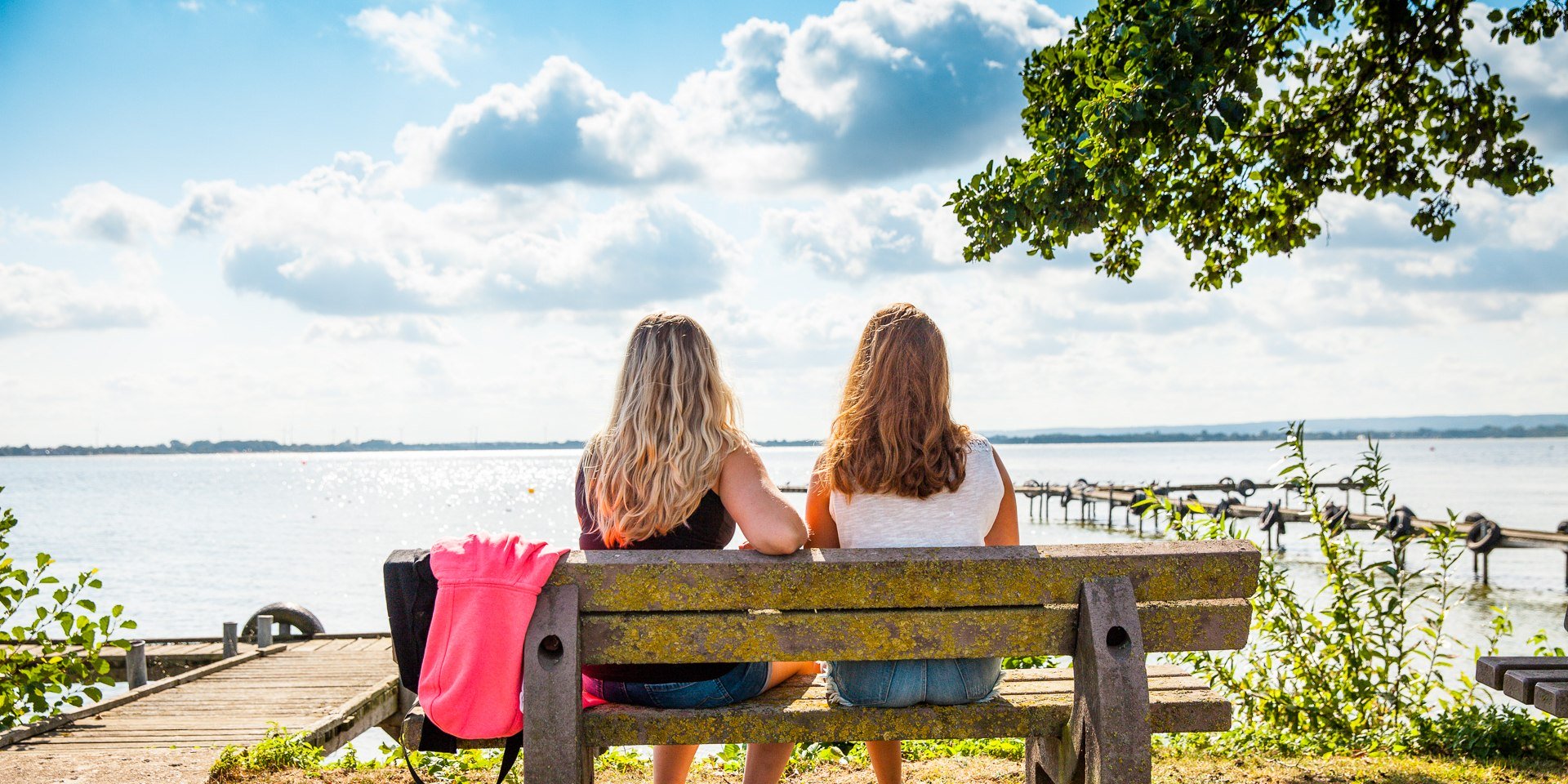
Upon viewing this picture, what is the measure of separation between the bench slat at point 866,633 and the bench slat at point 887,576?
1.3 inches

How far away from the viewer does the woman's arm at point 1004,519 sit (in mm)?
3688

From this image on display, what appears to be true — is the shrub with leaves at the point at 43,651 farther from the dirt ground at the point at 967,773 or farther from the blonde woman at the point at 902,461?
the blonde woman at the point at 902,461

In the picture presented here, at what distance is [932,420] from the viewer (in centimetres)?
353

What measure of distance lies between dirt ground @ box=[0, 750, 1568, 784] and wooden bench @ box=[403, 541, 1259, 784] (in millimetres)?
2391

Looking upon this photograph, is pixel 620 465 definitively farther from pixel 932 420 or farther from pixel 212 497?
pixel 212 497

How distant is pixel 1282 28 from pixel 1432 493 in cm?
6694

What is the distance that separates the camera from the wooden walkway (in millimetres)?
7699

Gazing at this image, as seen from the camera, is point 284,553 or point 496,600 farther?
point 284,553

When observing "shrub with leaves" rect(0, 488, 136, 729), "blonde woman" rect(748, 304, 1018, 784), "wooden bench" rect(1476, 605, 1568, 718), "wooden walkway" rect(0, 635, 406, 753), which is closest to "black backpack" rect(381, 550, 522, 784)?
"blonde woman" rect(748, 304, 1018, 784)

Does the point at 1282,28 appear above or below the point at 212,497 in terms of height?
above

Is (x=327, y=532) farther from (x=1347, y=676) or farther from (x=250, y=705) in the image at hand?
(x=1347, y=676)

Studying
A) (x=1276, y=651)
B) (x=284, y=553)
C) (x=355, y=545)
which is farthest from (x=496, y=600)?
(x=355, y=545)

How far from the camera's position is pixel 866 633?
9.82 feet

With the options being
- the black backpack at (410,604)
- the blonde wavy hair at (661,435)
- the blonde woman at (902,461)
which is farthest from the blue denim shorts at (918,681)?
the black backpack at (410,604)
